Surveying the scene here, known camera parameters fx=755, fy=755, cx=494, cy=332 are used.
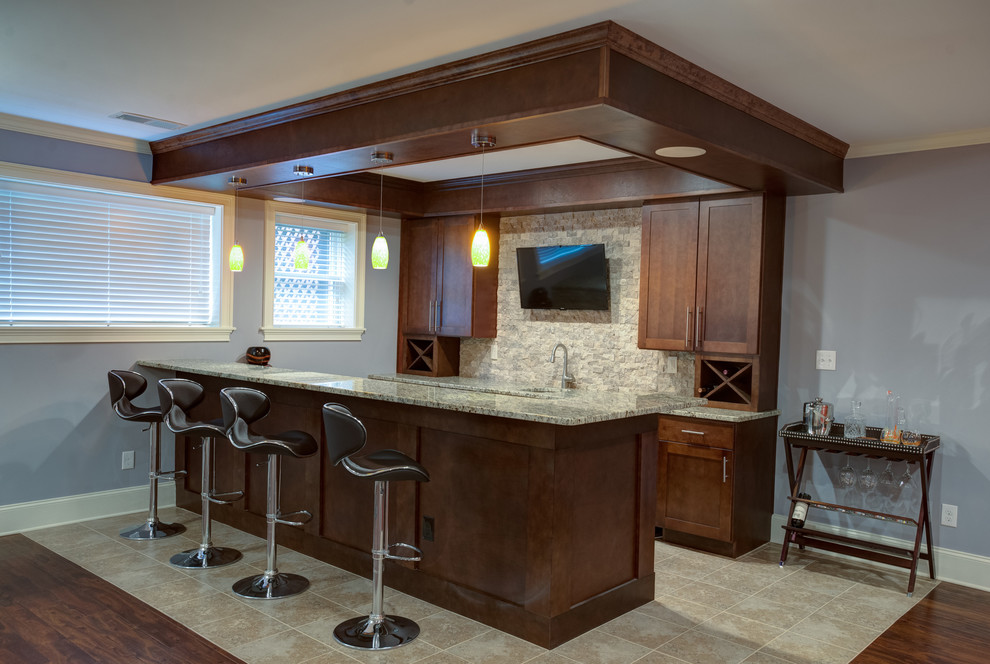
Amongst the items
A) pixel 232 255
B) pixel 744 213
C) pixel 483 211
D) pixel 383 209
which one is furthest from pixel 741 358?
pixel 232 255

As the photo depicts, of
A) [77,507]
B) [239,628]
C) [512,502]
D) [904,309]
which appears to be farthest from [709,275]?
[77,507]

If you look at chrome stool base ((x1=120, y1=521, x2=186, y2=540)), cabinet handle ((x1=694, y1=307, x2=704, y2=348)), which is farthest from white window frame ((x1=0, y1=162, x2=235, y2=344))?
cabinet handle ((x1=694, y1=307, x2=704, y2=348))

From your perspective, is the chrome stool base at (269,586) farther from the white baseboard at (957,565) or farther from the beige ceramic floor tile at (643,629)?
the white baseboard at (957,565)

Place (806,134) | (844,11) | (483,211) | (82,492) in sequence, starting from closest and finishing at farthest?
1. (844,11)
2. (806,134)
3. (82,492)
4. (483,211)

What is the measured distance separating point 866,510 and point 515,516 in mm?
2388

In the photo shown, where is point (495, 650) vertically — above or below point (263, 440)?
below

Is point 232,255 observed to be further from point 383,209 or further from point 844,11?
point 844,11

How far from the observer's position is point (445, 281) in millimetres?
6465

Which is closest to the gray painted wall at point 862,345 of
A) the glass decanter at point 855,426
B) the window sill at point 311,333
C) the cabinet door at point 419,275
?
the glass decanter at point 855,426

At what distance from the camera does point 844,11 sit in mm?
2604

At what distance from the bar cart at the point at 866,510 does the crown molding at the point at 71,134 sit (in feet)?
15.1

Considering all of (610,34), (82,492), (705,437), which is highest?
(610,34)

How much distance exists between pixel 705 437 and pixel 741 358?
0.57 meters

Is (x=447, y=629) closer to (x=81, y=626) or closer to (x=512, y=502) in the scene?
(x=512, y=502)
